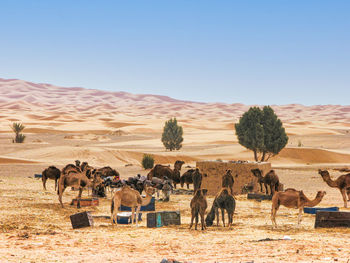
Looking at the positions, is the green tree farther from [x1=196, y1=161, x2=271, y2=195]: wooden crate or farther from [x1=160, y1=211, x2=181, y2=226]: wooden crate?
[x1=160, y1=211, x2=181, y2=226]: wooden crate

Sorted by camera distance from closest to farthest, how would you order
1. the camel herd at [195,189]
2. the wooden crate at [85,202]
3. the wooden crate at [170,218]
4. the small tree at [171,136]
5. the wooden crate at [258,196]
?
the camel herd at [195,189] < the wooden crate at [170,218] < the wooden crate at [85,202] < the wooden crate at [258,196] < the small tree at [171,136]

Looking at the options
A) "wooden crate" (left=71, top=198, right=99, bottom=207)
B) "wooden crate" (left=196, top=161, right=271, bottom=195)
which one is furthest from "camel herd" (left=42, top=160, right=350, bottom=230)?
"wooden crate" (left=196, top=161, right=271, bottom=195)

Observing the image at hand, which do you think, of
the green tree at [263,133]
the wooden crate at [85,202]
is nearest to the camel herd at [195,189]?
the wooden crate at [85,202]

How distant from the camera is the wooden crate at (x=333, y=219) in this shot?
1323 cm

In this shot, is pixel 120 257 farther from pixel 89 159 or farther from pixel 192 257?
pixel 89 159

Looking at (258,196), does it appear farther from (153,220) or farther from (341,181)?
(153,220)

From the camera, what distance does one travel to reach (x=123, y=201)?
13.5 meters

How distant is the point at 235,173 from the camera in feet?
73.9

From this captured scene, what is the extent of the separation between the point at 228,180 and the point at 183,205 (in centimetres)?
260

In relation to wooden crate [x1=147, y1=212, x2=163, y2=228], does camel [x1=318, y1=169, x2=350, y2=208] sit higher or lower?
higher

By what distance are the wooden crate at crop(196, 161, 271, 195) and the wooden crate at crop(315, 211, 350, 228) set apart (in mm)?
8517

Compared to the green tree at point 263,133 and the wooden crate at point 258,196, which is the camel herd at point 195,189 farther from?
the green tree at point 263,133

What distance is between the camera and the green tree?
130 ft

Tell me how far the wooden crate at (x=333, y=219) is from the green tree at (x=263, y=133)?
85.5 ft
